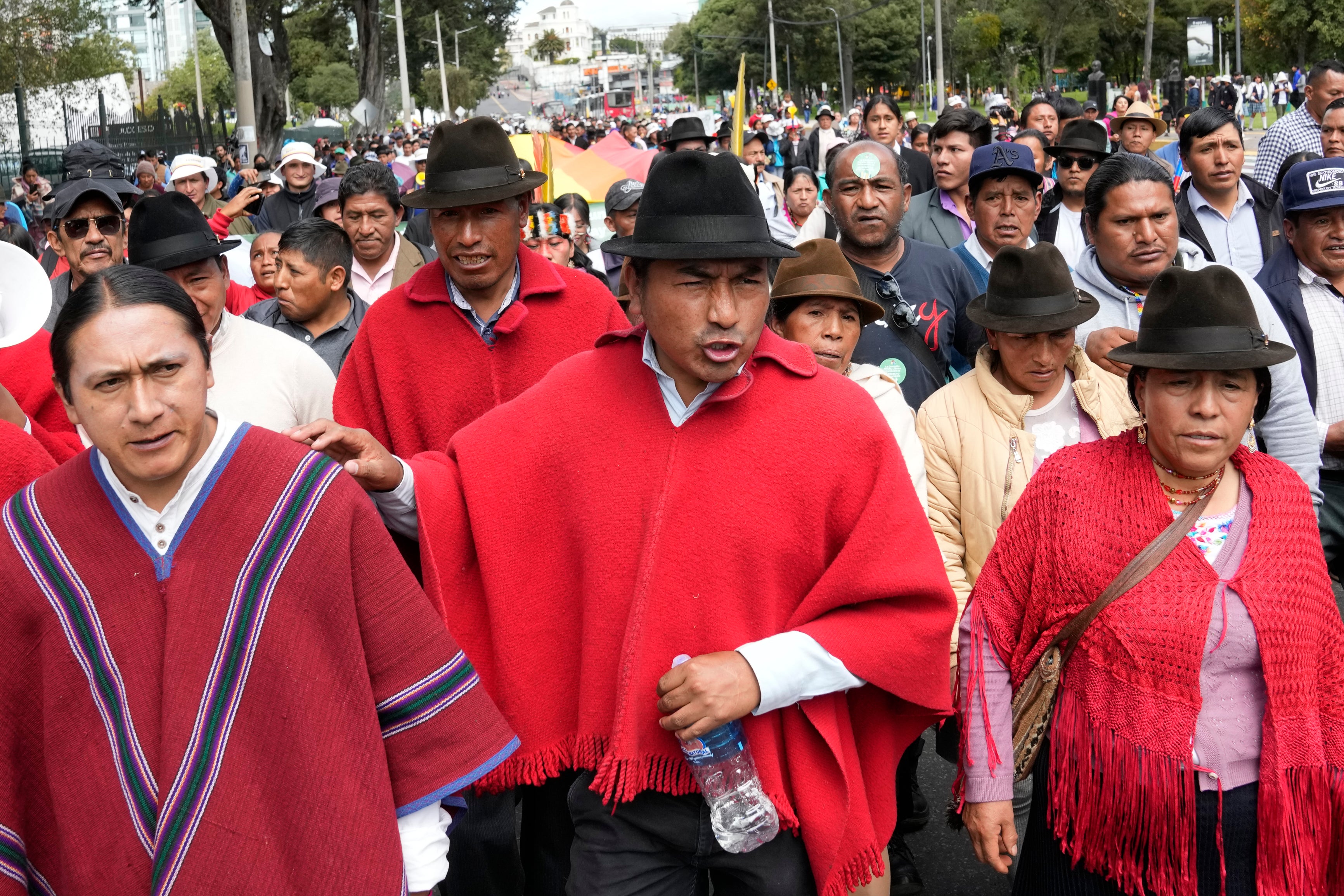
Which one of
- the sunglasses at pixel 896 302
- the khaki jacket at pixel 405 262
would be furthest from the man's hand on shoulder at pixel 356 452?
the khaki jacket at pixel 405 262

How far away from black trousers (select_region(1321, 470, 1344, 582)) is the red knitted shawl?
2.10 metres

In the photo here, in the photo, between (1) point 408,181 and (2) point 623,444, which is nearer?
(2) point 623,444

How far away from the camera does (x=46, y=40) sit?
117ft

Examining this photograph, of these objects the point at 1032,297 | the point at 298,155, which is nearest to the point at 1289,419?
the point at 1032,297

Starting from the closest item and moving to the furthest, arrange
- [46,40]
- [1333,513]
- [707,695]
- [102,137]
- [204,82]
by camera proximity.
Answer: [707,695]
[1333,513]
[102,137]
[46,40]
[204,82]

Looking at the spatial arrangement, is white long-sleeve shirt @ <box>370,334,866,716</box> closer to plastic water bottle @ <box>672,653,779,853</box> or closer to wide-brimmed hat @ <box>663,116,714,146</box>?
plastic water bottle @ <box>672,653,779,853</box>

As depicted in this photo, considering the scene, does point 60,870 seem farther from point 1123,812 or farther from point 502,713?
point 1123,812

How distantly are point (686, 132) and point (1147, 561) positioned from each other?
8749mm

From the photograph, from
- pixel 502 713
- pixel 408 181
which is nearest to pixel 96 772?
pixel 502 713

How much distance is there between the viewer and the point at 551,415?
10.1 feet

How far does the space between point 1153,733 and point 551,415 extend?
1.47 meters

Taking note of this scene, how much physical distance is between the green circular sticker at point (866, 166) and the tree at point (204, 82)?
8487cm

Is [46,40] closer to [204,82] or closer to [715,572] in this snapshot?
[715,572]

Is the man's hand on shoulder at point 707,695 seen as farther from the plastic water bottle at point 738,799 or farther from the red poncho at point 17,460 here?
the red poncho at point 17,460
